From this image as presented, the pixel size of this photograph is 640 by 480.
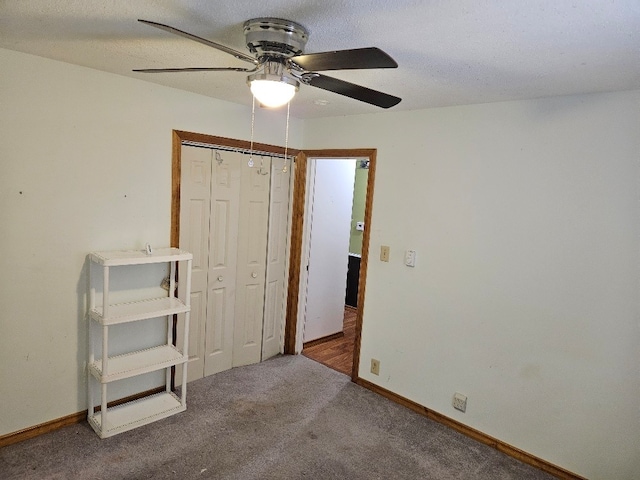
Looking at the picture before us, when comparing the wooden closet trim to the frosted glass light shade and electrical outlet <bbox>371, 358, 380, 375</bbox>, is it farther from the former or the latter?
electrical outlet <bbox>371, 358, 380, 375</bbox>

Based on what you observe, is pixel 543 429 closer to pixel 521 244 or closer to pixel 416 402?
pixel 416 402

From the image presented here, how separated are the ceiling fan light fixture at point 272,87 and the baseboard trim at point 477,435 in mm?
2454

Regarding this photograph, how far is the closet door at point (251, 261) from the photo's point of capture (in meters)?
3.37

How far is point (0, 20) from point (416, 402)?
3.24 metres

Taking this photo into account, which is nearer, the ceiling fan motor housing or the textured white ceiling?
the textured white ceiling

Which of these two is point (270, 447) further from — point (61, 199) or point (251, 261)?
point (61, 199)

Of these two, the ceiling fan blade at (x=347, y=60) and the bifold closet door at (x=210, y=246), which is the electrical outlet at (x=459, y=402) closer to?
the bifold closet door at (x=210, y=246)

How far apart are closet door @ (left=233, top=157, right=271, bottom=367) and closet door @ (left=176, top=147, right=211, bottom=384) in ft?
1.03

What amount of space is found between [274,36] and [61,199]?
1.69 m

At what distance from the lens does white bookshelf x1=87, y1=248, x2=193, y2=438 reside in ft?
7.94

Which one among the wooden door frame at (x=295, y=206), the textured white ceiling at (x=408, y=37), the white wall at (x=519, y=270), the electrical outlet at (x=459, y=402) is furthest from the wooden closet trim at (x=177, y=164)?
the electrical outlet at (x=459, y=402)

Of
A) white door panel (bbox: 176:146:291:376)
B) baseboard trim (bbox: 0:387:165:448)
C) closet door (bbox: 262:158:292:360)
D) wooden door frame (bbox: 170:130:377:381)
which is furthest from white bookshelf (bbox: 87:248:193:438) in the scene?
closet door (bbox: 262:158:292:360)

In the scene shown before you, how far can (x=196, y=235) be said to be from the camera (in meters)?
3.08

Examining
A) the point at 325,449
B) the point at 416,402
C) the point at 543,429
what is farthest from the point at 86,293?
the point at 543,429
